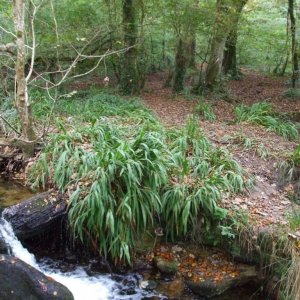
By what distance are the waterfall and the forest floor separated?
195 centimetres

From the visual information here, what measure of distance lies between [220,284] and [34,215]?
2.60 metres

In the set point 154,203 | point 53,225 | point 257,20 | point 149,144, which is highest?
point 257,20

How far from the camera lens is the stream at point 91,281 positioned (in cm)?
466

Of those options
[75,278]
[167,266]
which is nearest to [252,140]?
[167,266]

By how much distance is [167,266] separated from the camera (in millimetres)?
4977

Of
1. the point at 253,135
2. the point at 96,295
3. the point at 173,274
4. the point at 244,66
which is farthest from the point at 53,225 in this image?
the point at 244,66

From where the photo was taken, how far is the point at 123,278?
491 centimetres

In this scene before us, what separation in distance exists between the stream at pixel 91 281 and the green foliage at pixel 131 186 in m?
0.31

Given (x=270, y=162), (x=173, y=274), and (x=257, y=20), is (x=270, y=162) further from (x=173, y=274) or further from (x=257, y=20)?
(x=257, y=20)

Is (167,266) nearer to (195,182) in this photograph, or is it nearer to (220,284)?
(220,284)

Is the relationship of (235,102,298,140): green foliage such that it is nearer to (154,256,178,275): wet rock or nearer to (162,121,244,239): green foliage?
(162,121,244,239): green foliage

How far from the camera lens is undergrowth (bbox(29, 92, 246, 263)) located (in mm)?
4902

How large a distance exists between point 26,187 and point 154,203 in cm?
239

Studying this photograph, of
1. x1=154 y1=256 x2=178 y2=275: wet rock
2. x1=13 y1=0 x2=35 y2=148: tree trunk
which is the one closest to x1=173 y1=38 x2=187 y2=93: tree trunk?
x1=13 y1=0 x2=35 y2=148: tree trunk
